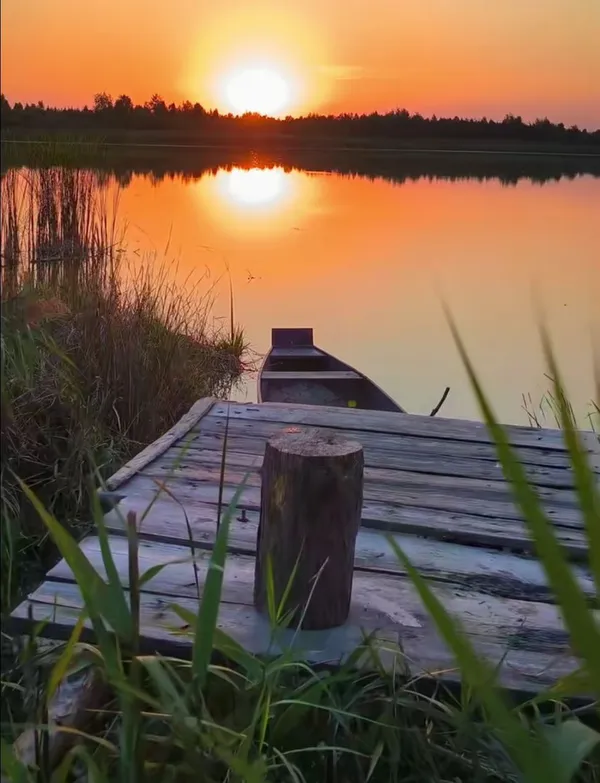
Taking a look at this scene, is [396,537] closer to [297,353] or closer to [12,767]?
[12,767]

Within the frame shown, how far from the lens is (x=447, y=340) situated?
884 centimetres

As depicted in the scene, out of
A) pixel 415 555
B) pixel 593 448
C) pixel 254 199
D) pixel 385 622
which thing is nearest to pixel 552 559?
pixel 385 622

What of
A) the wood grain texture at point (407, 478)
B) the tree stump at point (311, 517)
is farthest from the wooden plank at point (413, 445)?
the tree stump at point (311, 517)

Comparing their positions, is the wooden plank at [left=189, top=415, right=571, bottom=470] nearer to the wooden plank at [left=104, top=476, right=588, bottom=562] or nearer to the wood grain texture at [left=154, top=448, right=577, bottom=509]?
the wood grain texture at [left=154, top=448, right=577, bottom=509]

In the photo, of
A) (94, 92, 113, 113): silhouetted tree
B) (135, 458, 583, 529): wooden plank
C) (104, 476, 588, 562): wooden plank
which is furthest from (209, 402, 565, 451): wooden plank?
(94, 92, 113, 113): silhouetted tree

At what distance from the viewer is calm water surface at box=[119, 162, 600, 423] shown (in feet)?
24.5

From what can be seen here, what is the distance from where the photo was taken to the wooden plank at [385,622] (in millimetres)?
1590

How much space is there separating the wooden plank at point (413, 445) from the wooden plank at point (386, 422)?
4 centimetres

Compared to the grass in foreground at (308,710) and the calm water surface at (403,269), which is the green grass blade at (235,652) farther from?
the calm water surface at (403,269)

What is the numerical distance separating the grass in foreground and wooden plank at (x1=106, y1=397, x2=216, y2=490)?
995mm

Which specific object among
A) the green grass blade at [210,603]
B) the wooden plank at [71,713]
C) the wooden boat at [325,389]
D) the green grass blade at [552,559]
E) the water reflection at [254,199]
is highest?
the water reflection at [254,199]

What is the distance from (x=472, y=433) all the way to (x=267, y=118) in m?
22.1

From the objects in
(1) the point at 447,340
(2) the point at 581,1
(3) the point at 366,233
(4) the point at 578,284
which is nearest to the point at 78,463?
(2) the point at 581,1

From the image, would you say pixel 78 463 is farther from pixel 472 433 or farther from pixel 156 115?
pixel 156 115
